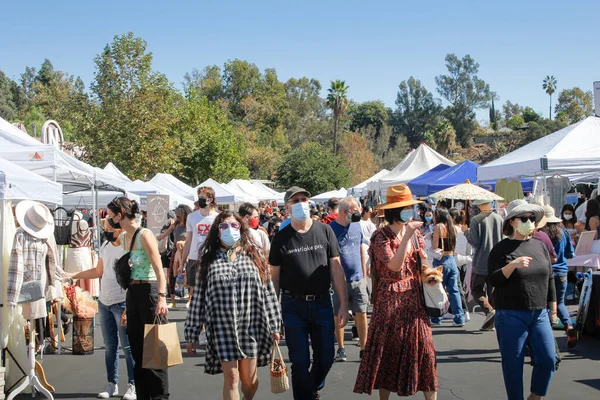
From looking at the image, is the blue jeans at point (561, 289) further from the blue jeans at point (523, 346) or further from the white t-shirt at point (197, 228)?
the white t-shirt at point (197, 228)

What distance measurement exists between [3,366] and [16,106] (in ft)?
305

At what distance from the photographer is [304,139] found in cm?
9356

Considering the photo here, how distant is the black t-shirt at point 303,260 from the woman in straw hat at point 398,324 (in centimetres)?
52

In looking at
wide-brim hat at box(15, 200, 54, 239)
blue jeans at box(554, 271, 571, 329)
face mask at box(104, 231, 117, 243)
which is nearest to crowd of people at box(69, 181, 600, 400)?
face mask at box(104, 231, 117, 243)

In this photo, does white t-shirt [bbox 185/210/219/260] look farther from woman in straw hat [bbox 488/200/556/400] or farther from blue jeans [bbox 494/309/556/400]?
blue jeans [bbox 494/309/556/400]

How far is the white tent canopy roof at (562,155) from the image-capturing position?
37.5 feet

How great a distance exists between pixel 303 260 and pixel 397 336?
3.36 ft

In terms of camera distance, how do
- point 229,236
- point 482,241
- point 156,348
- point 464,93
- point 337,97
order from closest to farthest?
point 229,236
point 156,348
point 482,241
point 337,97
point 464,93

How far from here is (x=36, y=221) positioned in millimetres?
6699

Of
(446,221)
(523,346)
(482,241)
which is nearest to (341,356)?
(482,241)

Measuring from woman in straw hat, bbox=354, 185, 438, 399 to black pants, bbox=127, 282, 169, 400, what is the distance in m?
1.95

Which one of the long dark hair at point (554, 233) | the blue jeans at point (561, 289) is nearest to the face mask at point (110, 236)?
the long dark hair at point (554, 233)

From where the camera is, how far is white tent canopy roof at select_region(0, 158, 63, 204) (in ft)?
21.0

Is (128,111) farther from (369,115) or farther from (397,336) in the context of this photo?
(369,115)
